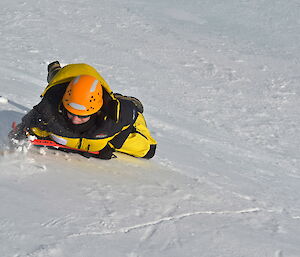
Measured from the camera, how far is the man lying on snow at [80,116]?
11.7 ft

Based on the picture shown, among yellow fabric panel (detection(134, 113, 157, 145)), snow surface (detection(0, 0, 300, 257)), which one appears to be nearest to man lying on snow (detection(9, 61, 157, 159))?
snow surface (detection(0, 0, 300, 257))

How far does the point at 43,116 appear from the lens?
3.72m

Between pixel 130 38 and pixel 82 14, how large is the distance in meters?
1.32

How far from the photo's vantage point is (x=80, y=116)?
3.62m

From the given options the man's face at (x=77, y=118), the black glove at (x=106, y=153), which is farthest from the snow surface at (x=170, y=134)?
the man's face at (x=77, y=118)

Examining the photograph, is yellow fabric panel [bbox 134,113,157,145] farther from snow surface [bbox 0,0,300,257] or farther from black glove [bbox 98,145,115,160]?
black glove [bbox 98,145,115,160]

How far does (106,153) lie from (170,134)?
1.56 meters

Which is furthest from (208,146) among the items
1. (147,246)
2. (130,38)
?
(130,38)

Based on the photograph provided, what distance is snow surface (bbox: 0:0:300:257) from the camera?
301 cm

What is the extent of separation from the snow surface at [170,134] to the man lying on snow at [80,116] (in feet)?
0.56

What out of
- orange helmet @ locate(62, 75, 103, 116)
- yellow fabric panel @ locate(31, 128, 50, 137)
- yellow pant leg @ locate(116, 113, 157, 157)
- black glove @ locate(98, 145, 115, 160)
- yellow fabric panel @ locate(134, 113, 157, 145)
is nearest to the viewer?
orange helmet @ locate(62, 75, 103, 116)

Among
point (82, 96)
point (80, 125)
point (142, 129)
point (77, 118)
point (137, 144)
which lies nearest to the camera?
point (82, 96)

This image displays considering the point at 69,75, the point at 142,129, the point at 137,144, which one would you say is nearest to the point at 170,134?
the point at 142,129

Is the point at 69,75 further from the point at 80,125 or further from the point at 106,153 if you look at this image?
the point at 106,153
